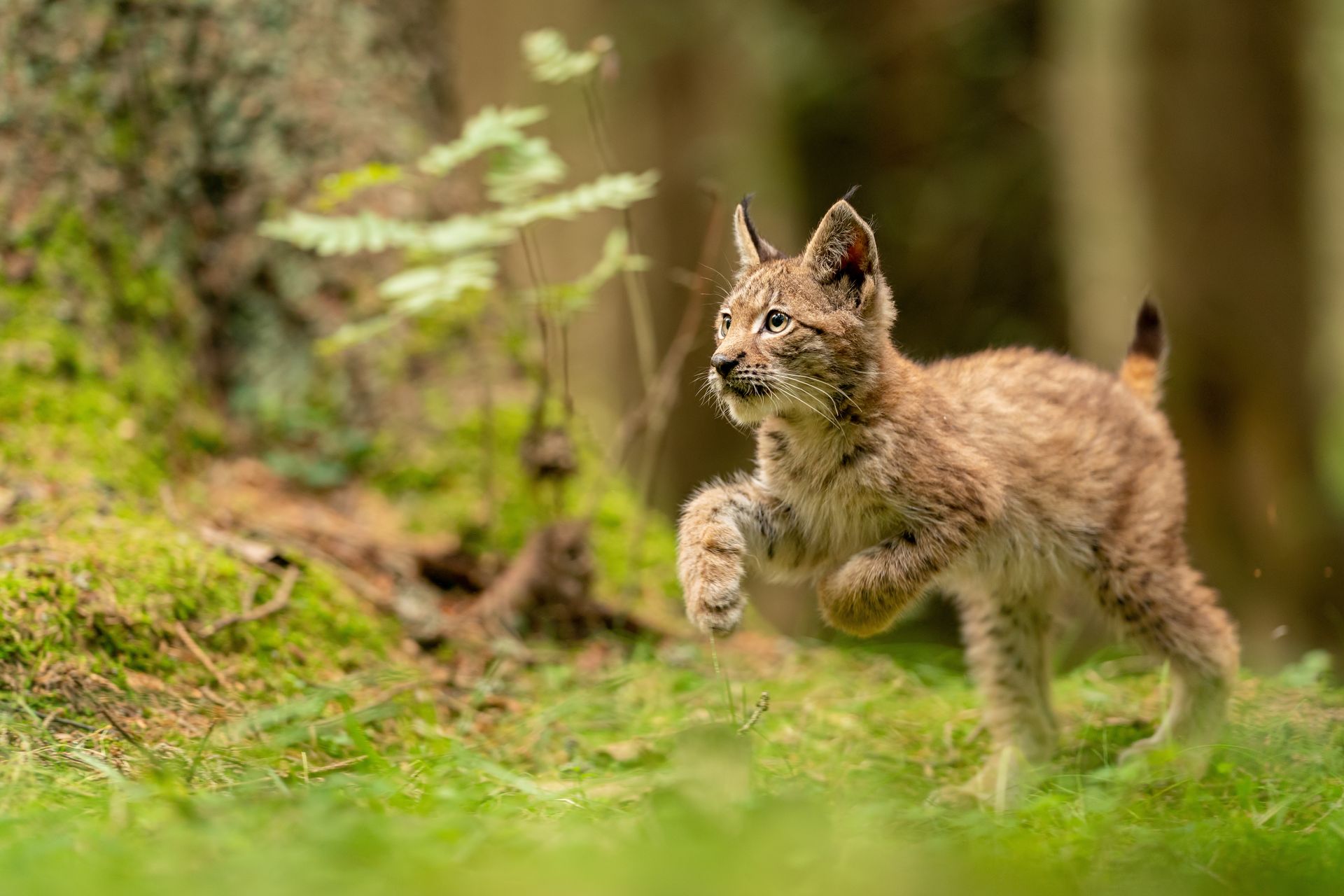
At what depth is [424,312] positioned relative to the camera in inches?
262

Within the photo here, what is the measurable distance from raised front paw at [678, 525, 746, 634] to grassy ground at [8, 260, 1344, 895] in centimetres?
39

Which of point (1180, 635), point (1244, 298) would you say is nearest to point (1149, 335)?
point (1180, 635)

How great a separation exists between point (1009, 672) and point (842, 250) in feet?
6.42

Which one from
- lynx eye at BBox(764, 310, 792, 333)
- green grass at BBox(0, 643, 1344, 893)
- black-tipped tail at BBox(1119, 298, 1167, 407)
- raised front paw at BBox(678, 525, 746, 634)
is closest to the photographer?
green grass at BBox(0, 643, 1344, 893)

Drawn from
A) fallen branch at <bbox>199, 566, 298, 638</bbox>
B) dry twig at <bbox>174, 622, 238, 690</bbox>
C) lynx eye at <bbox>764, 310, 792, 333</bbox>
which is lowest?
dry twig at <bbox>174, 622, 238, 690</bbox>

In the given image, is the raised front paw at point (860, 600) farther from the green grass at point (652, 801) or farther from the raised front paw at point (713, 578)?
the green grass at point (652, 801)

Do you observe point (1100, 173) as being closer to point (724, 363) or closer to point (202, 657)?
point (724, 363)

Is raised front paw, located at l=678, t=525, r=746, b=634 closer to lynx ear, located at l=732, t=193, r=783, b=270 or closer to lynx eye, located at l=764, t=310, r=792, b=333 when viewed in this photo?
lynx eye, located at l=764, t=310, r=792, b=333

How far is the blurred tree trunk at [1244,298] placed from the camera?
25.5 ft

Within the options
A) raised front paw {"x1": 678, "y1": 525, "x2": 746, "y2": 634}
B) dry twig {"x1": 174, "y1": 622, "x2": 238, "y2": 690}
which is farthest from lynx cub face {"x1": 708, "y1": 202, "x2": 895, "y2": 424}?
dry twig {"x1": 174, "y1": 622, "x2": 238, "y2": 690}

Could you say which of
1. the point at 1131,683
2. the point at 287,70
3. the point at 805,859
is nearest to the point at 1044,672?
the point at 1131,683

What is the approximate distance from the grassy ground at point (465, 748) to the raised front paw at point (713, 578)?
15.4 inches

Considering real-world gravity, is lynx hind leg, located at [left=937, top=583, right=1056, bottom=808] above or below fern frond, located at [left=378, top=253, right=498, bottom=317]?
below

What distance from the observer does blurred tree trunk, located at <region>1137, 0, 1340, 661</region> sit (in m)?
7.77
